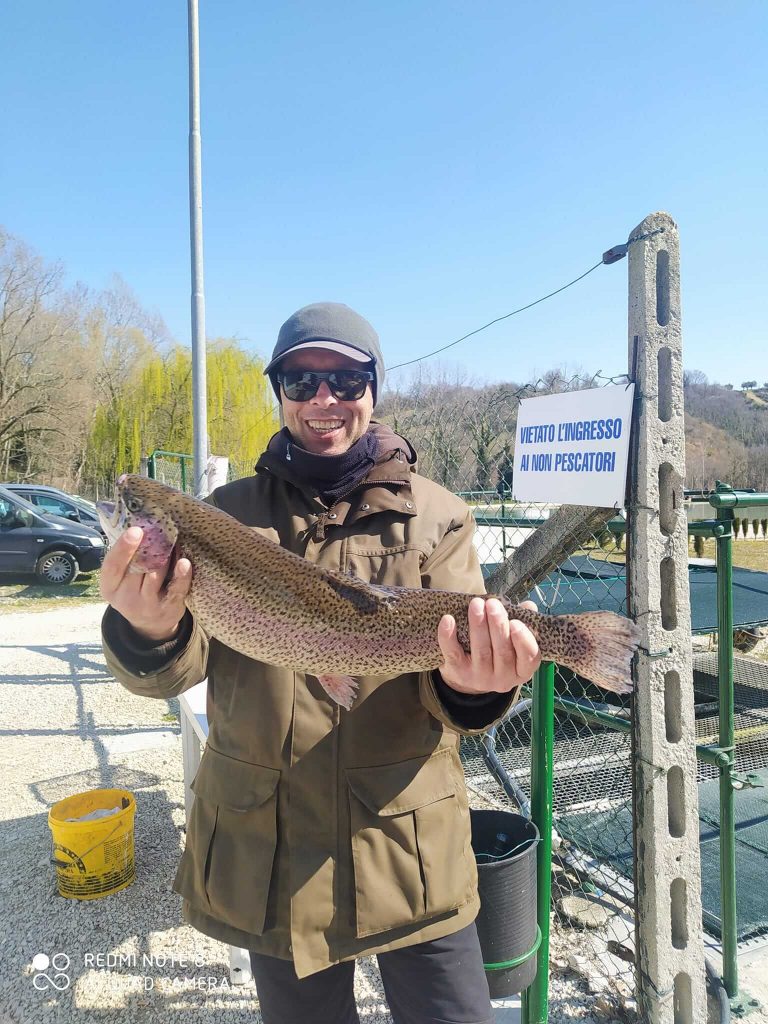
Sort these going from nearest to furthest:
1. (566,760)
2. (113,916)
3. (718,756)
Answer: (718,756)
(113,916)
(566,760)

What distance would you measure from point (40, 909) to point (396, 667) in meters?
3.62

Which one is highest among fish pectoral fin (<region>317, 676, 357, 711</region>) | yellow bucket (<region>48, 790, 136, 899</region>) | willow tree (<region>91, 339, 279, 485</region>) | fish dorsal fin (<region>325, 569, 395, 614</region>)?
willow tree (<region>91, 339, 279, 485</region>)

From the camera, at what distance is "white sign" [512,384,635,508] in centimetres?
295

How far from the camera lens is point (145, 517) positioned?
230 centimetres

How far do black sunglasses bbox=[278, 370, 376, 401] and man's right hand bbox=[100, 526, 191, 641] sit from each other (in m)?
0.71

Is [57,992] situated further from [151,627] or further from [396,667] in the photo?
[396,667]

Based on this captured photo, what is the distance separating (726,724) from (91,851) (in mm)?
3826

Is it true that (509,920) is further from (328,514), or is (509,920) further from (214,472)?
(214,472)

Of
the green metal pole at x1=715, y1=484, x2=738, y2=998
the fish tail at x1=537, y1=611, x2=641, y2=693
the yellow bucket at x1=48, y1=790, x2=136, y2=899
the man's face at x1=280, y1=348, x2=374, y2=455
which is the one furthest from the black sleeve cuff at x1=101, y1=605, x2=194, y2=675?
the yellow bucket at x1=48, y1=790, x2=136, y2=899

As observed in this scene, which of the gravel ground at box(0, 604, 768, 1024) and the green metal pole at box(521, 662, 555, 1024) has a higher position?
the green metal pole at box(521, 662, 555, 1024)

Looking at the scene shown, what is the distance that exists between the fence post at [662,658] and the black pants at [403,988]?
1230 millimetres

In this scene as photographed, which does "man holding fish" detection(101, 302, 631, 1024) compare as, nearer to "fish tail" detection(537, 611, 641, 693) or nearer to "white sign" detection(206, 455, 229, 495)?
"fish tail" detection(537, 611, 641, 693)

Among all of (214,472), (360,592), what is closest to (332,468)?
(360,592)

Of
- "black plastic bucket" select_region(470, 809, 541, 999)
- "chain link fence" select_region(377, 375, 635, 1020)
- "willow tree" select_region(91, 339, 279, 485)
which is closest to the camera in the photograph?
"black plastic bucket" select_region(470, 809, 541, 999)
